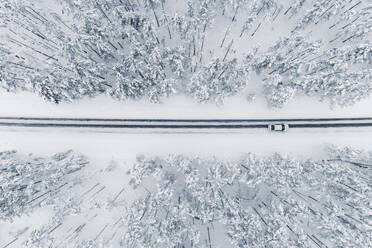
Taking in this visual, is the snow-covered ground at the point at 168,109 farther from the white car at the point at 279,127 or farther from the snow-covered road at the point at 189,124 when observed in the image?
the white car at the point at 279,127

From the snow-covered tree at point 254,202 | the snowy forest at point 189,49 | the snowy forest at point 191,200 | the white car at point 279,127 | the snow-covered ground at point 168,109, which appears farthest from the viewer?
the snow-covered ground at point 168,109

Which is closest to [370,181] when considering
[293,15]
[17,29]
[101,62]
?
[293,15]

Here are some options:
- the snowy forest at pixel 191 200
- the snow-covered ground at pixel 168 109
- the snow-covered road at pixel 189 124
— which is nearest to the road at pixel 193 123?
the snow-covered road at pixel 189 124

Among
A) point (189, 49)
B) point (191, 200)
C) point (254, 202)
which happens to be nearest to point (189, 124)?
point (189, 49)

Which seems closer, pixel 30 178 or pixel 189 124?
pixel 30 178

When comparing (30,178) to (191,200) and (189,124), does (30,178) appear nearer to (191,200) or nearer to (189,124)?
(191,200)

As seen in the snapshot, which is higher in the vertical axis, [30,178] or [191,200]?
[30,178]
